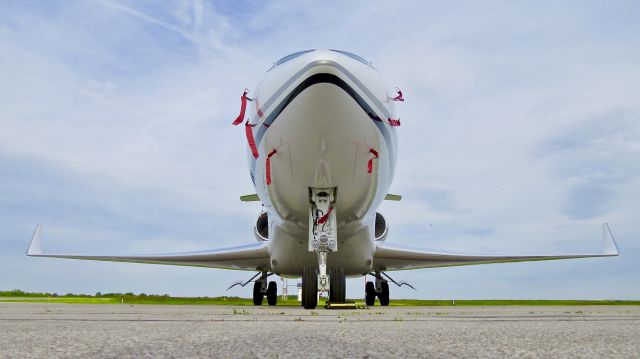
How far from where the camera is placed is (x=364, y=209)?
1219cm

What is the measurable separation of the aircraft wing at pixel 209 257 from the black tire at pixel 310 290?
6.41 metres

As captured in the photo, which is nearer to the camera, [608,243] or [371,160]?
[371,160]

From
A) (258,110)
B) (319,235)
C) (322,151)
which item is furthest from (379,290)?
(258,110)

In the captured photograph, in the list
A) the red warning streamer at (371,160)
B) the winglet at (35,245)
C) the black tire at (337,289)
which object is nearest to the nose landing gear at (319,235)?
the black tire at (337,289)

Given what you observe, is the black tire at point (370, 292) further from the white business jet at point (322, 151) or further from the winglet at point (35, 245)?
the winglet at point (35, 245)

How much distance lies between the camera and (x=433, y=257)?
1936 cm

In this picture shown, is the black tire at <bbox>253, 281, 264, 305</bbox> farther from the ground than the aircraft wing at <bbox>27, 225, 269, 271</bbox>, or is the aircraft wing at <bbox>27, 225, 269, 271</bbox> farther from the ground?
the aircraft wing at <bbox>27, 225, 269, 271</bbox>

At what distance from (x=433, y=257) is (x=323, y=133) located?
37.2ft

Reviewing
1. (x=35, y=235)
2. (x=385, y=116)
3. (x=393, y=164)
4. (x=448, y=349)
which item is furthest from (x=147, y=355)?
(x=35, y=235)

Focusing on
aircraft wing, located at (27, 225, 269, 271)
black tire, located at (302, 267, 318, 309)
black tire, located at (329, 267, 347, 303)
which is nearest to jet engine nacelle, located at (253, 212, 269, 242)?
aircraft wing, located at (27, 225, 269, 271)

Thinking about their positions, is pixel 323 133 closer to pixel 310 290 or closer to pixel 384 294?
pixel 310 290

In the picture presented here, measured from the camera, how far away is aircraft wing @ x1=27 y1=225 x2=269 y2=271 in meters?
17.9

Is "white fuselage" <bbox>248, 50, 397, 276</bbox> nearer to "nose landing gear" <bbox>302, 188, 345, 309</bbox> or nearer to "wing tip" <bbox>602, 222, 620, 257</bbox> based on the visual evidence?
"nose landing gear" <bbox>302, 188, 345, 309</bbox>

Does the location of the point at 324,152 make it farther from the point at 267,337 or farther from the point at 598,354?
the point at 598,354
